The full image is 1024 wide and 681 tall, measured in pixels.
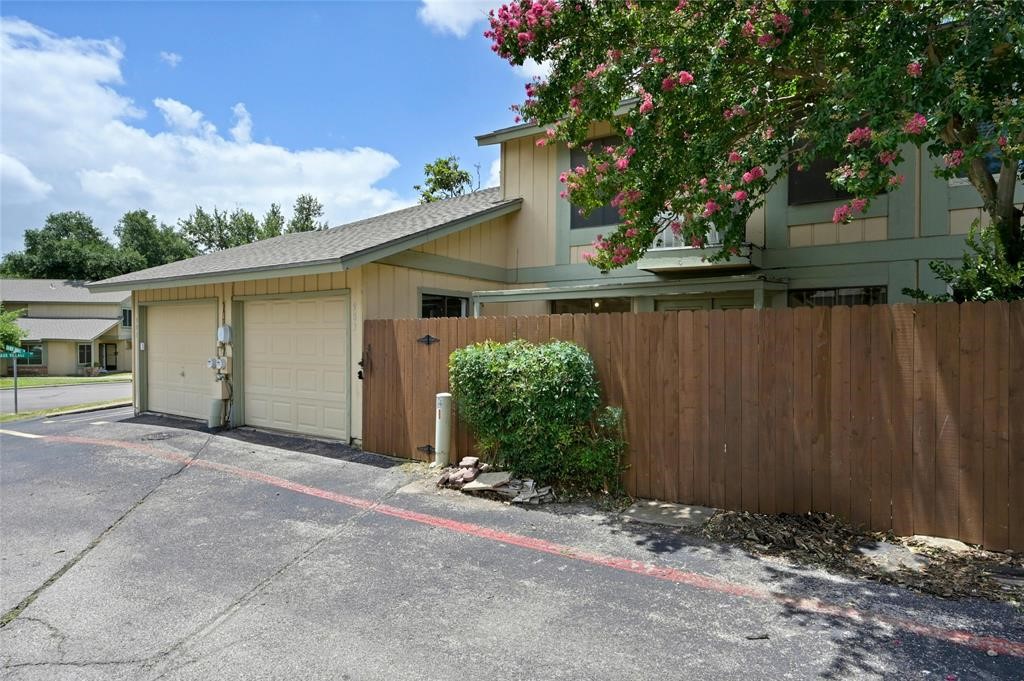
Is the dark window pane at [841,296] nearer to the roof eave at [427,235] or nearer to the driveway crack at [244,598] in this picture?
the roof eave at [427,235]

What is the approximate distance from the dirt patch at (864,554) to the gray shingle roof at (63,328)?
41349 mm

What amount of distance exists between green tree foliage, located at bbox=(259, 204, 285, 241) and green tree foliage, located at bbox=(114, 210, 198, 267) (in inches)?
378

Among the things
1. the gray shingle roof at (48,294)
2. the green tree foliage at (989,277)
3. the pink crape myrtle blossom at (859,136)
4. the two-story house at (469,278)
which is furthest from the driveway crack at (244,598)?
the gray shingle roof at (48,294)

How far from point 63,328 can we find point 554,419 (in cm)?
4235

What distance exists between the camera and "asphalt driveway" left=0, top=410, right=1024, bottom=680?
292 cm

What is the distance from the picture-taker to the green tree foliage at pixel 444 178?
27.0m

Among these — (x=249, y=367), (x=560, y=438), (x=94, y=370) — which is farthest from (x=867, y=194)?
(x=94, y=370)

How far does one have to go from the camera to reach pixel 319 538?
Result: 192 inches

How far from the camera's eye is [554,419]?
5770 mm

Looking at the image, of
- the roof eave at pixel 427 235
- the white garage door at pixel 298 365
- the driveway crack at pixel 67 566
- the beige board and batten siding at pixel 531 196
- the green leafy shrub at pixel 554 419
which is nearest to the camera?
the driveway crack at pixel 67 566

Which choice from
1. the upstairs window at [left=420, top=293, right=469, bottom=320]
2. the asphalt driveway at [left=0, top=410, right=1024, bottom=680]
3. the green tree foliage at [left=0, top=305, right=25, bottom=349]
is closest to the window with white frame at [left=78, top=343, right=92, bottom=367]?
the green tree foliage at [left=0, top=305, right=25, bottom=349]

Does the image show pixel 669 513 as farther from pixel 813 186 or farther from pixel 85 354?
pixel 85 354

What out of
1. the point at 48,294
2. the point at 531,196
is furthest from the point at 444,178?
the point at 48,294

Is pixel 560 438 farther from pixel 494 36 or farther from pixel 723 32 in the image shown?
pixel 494 36
